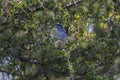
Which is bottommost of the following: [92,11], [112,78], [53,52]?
[112,78]

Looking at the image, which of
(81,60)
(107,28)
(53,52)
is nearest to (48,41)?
(53,52)

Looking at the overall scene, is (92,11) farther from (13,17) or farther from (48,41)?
(13,17)

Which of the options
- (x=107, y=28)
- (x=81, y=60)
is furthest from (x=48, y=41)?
(x=107, y=28)

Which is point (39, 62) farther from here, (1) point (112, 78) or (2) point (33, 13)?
(1) point (112, 78)

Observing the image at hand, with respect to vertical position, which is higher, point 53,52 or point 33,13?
point 33,13

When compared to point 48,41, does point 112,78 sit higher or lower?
lower
